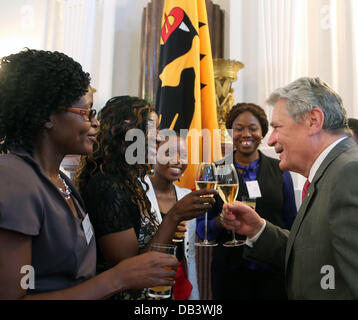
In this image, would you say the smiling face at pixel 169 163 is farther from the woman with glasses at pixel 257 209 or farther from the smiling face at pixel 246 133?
the smiling face at pixel 246 133

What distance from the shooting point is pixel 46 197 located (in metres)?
0.96

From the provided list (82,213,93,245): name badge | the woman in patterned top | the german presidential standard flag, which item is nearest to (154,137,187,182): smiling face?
the woman in patterned top

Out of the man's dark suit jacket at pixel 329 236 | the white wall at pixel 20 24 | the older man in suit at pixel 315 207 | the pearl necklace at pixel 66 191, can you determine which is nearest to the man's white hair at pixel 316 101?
the older man in suit at pixel 315 207

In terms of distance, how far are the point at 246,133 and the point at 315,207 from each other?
4.38ft

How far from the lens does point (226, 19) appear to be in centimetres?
471

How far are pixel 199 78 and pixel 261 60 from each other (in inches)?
35.9

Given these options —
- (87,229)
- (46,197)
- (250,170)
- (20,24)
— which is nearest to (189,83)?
(250,170)

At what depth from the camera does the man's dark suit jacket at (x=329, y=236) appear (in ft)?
3.19

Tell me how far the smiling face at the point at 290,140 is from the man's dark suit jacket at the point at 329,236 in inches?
5.8

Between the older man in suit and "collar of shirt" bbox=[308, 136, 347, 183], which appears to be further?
"collar of shirt" bbox=[308, 136, 347, 183]

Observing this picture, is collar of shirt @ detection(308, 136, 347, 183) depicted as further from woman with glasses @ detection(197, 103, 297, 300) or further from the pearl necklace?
the pearl necklace

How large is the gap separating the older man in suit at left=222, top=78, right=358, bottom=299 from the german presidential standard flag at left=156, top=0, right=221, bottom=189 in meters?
1.65

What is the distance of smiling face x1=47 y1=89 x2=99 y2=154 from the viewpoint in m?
1.13
